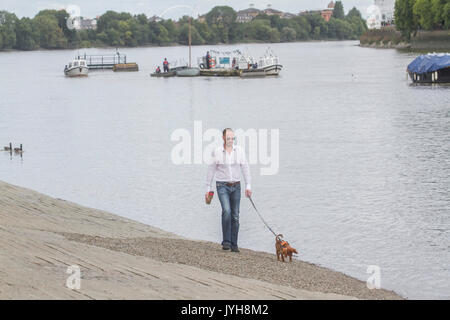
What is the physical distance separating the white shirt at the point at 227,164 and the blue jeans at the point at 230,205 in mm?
152

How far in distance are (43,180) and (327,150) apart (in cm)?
1220

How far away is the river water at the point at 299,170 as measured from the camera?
17.6 m

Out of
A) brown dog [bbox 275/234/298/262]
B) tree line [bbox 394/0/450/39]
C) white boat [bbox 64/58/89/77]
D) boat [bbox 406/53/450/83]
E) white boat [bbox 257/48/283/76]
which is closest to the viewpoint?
brown dog [bbox 275/234/298/262]

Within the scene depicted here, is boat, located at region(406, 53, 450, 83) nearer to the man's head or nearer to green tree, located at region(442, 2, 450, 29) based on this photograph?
the man's head

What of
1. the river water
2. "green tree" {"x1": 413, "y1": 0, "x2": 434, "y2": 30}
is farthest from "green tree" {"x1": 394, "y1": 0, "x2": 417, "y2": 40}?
the river water

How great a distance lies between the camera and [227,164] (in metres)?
12.9

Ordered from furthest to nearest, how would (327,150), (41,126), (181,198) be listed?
1. (41,126)
2. (327,150)
3. (181,198)

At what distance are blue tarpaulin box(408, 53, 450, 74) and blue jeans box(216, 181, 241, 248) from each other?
5720 cm

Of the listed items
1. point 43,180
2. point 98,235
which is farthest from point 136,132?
point 98,235

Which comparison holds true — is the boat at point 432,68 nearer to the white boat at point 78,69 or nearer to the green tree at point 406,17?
the white boat at point 78,69

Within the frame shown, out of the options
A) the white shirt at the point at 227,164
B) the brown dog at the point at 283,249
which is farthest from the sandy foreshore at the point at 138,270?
the white shirt at the point at 227,164

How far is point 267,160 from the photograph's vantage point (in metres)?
31.3

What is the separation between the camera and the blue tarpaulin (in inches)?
2682
